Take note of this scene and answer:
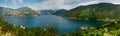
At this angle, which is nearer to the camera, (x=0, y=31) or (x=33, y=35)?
(x=0, y=31)

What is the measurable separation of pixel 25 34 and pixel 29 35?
252 centimetres

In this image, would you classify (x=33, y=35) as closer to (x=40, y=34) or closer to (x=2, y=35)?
(x=40, y=34)

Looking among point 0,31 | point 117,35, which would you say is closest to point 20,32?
point 0,31

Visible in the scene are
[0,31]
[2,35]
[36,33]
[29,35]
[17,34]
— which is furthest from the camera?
[36,33]

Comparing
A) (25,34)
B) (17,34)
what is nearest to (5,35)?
(17,34)

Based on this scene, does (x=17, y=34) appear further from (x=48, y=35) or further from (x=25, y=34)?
(x=48, y=35)

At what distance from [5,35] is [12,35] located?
133 inches

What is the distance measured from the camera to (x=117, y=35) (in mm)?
67000

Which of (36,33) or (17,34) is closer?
(17,34)

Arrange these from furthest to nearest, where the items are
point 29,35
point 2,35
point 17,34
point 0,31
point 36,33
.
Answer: point 36,33
point 29,35
point 17,34
point 0,31
point 2,35

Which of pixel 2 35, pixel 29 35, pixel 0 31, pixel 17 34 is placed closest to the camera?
pixel 2 35

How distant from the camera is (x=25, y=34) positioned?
250 feet

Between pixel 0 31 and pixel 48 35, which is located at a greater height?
pixel 0 31

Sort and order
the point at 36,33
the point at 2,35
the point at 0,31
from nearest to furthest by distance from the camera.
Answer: the point at 2,35 < the point at 0,31 < the point at 36,33
